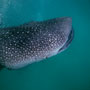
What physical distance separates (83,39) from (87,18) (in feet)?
3.05

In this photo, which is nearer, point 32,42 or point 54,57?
point 32,42

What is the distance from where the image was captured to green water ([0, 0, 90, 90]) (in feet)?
16.8

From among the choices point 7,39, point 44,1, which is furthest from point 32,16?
point 7,39

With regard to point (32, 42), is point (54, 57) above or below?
below

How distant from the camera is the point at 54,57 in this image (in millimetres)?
5633

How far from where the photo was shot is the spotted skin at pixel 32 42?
1952mm

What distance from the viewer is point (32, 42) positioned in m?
1.96

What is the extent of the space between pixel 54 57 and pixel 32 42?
374 cm

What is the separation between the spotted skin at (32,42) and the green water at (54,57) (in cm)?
301

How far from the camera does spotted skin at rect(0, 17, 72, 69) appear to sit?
6.40 ft

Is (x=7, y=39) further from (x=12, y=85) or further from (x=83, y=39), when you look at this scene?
(x=83, y=39)

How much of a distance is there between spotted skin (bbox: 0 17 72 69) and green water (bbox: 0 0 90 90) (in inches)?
118

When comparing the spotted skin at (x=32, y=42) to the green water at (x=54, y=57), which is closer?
the spotted skin at (x=32, y=42)

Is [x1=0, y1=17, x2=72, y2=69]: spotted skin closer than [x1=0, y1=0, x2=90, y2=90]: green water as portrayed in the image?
Yes
